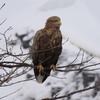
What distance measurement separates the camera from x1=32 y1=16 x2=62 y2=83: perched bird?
3.16 m

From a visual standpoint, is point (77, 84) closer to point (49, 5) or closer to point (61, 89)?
point (61, 89)

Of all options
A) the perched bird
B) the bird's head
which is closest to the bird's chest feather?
the perched bird

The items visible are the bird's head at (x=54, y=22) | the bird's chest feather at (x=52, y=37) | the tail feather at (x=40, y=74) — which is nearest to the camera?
the bird's chest feather at (x=52, y=37)

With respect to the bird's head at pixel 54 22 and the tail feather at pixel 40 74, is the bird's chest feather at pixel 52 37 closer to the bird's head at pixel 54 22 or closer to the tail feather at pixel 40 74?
the bird's head at pixel 54 22

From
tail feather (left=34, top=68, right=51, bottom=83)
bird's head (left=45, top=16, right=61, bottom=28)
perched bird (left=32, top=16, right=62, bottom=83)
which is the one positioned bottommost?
tail feather (left=34, top=68, right=51, bottom=83)

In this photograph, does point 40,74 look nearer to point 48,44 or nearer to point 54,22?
point 48,44

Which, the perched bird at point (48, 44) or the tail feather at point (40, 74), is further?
the tail feather at point (40, 74)

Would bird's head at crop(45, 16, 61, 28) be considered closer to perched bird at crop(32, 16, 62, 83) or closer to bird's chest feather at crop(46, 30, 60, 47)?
perched bird at crop(32, 16, 62, 83)

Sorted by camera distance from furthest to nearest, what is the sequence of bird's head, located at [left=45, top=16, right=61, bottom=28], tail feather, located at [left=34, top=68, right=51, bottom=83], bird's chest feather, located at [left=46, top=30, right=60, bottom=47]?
tail feather, located at [left=34, top=68, right=51, bottom=83] < bird's head, located at [left=45, top=16, right=61, bottom=28] < bird's chest feather, located at [left=46, top=30, right=60, bottom=47]

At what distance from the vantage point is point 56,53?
332cm

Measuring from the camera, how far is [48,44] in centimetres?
314

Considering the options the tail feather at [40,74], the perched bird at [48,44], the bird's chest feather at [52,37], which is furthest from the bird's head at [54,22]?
the tail feather at [40,74]

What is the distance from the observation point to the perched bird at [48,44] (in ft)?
10.4

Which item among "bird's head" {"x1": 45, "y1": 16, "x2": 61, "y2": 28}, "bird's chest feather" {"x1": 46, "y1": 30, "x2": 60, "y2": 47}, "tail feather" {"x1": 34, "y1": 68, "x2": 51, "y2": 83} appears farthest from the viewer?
"tail feather" {"x1": 34, "y1": 68, "x2": 51, "y2": 83}
